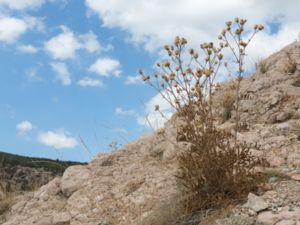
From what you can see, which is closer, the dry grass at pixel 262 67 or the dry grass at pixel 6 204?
the dry grass at pixel 6 204

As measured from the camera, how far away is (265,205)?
16.3 ft

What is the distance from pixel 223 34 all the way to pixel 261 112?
8.12 ft

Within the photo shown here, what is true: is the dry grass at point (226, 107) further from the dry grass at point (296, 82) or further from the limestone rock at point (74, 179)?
the limestone rock at point (74, 179)

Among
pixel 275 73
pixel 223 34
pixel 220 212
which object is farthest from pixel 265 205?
pixel 275 73

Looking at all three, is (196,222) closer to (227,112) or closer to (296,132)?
(296,132)

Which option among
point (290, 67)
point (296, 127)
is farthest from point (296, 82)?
point (296, 127)

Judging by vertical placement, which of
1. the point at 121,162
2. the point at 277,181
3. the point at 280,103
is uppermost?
the point at 280,103

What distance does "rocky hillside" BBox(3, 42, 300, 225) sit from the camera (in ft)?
16.9

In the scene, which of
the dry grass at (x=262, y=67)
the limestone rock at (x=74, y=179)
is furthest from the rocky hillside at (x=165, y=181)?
the dry grass at (x=262, y=67)

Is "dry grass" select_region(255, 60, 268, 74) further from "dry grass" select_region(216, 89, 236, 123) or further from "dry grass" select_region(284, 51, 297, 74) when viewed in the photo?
"dry grass" select_region(216, 89, 236, 123)

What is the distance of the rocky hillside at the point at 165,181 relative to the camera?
515cm

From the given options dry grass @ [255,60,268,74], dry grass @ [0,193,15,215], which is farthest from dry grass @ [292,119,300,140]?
dry grass @ [0,193,15,215]

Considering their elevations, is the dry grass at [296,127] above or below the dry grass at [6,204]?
above

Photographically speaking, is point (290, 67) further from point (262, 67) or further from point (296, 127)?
point (296, 127)
